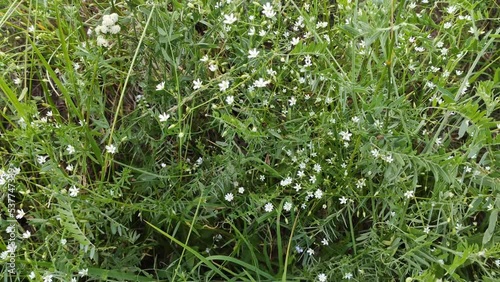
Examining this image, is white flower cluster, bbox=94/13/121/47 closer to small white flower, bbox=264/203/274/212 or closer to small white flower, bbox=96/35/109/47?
small white flower, bbox=96/35/109/47

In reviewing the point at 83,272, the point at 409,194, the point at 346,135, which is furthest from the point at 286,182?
the point at 83,272

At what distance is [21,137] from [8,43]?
723 mm

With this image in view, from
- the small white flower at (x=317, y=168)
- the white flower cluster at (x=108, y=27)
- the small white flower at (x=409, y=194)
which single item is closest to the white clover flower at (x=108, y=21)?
the white flower cluster at (x=108, y=27)

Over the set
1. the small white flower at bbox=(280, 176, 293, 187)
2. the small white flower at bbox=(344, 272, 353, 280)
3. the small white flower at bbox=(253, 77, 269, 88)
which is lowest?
the small white flower at bbox=(344, 272, 353, 280)

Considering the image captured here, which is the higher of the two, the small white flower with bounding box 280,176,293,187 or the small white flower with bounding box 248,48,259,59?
the small white flower with bounding box 248,48,259,59

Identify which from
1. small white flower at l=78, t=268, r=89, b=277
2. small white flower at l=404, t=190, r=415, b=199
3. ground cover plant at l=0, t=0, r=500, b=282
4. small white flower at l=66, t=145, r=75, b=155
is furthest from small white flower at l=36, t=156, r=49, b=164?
small white flower at l=404, t=190, r=415, b=199

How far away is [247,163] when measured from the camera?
5.32 feet

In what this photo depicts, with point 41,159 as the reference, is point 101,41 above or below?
above

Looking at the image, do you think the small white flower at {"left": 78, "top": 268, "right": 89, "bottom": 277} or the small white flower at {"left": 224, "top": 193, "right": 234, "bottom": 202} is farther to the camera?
the small white flower at {"left": 224, "top": 193, "right": 234, "bottom": 202}

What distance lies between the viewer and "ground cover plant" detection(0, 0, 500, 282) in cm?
145

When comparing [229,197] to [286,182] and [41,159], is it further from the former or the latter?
[41,159]

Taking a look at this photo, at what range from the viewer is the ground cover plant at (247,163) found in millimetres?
1454

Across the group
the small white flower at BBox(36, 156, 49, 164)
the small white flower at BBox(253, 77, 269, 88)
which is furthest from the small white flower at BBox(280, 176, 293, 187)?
the small white flower at BBox(36, 156, 49, 164)

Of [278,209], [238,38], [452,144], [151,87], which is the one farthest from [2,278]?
[452,144]
